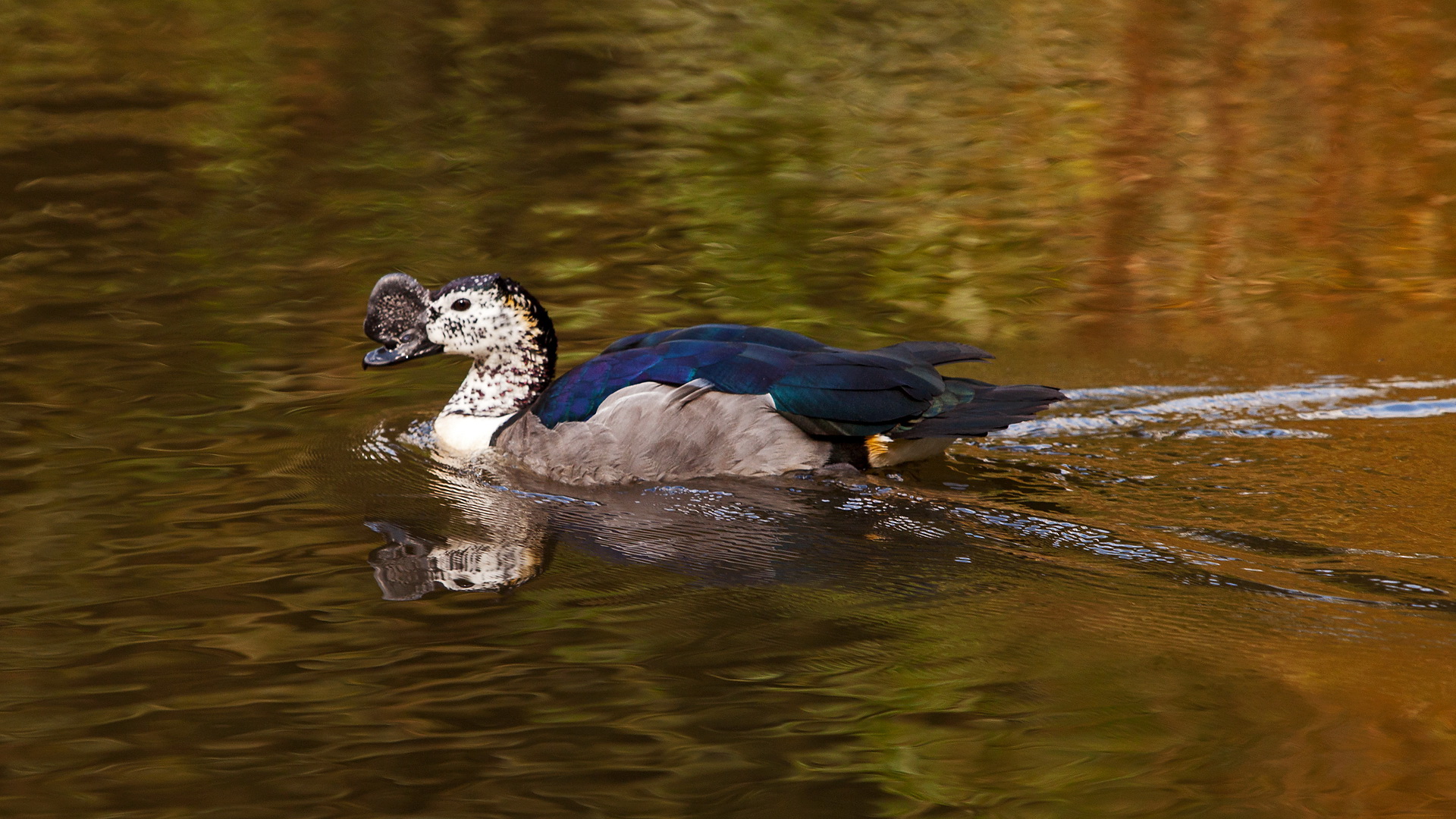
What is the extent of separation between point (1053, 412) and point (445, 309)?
3.03 meters

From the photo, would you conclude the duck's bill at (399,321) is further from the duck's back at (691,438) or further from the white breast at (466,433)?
the duck's back at (691,438)

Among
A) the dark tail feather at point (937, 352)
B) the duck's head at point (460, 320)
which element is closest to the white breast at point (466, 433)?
the duck's head at point (460, 320)

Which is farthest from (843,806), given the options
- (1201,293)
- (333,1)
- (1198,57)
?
(333,1)

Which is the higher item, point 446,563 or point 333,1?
point 333,1

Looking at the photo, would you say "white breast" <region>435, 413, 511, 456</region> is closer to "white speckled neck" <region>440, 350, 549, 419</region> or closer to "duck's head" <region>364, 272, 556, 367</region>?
"white speckled neck" <region>440, 350, 549, 419</region>

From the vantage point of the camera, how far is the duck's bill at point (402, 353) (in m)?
7.27

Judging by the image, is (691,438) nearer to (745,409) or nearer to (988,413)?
(745,409)

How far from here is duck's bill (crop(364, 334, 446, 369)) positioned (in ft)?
23.9

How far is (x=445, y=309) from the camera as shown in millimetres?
7227

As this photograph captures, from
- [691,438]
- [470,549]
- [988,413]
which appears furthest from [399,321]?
[988,413]

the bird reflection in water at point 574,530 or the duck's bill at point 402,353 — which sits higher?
the duck's bill at point 402,353

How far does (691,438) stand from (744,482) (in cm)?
30

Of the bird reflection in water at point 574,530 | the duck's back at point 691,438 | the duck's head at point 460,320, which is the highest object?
the duck's head at point 460,320

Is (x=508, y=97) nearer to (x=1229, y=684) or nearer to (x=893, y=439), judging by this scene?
(x=893, y=439)
